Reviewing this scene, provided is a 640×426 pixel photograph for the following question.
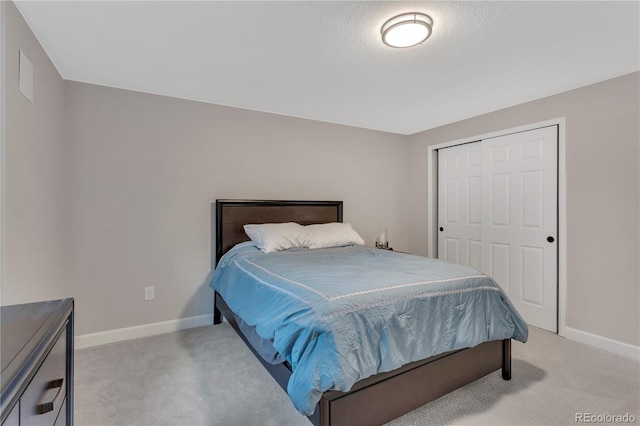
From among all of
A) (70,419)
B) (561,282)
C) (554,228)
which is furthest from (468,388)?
(70,419)

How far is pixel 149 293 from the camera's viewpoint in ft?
9.53

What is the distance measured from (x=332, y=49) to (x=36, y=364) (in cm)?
212

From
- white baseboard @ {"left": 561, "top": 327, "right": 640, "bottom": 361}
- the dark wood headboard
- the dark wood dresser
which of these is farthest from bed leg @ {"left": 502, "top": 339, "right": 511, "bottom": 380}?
the dark wood dresser

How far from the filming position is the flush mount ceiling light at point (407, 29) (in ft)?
5.71

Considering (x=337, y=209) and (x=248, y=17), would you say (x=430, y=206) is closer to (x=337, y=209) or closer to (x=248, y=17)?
(x=337, y=209)

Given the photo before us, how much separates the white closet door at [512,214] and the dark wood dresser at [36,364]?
11.8 feet

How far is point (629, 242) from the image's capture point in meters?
2.49

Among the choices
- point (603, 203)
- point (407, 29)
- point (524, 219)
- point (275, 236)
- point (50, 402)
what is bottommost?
point (50, 402)

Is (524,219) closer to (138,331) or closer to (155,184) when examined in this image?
(155,184)

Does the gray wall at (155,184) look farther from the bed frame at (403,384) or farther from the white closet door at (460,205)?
the white closet door at (460,205)

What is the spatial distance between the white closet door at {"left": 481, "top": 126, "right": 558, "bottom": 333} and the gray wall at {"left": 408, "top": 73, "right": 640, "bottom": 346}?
17cm

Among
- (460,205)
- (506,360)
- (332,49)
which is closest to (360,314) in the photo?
(506,360)

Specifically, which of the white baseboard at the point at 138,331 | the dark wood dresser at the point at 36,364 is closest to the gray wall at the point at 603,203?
the white baseboard at the point at 138,331

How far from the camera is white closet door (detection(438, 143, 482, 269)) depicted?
12.3 ft
